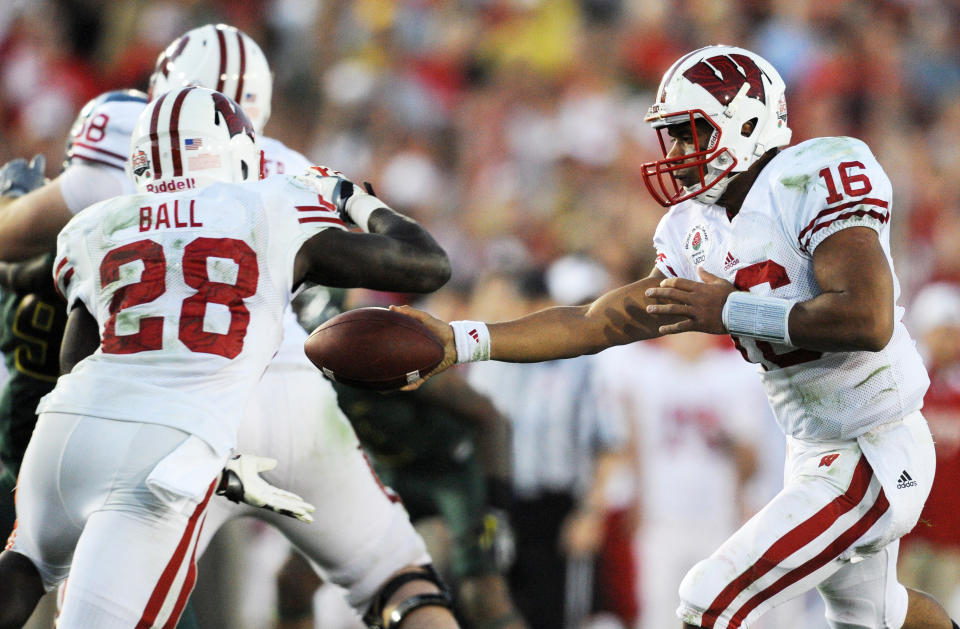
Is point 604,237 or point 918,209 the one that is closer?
point 604,237

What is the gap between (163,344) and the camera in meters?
3.15

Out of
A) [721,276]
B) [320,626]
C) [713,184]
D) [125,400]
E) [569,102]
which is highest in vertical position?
[569,102]

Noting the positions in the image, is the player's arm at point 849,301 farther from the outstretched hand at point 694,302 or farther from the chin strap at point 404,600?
the chin strap at point 404,600

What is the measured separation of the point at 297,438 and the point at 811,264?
5.44 ft

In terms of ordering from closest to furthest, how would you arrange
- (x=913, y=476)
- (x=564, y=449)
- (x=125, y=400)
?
(x=125, y=400) → (x=913, y=476) → (x=564, y=449)

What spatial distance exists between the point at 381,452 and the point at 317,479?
1.41m

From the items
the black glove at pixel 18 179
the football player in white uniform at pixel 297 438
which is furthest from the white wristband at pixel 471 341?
the black glove at pixel 18 179

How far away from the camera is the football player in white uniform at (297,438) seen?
12.9 ft

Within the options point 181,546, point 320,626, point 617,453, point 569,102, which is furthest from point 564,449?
point 569,102

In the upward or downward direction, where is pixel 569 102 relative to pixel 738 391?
upward

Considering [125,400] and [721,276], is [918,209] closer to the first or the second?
[721,276]

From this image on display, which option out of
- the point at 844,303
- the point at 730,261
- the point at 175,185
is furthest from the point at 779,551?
the point at 175,185

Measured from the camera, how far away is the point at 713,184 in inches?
138

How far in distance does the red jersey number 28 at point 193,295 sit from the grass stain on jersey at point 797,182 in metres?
1.44
